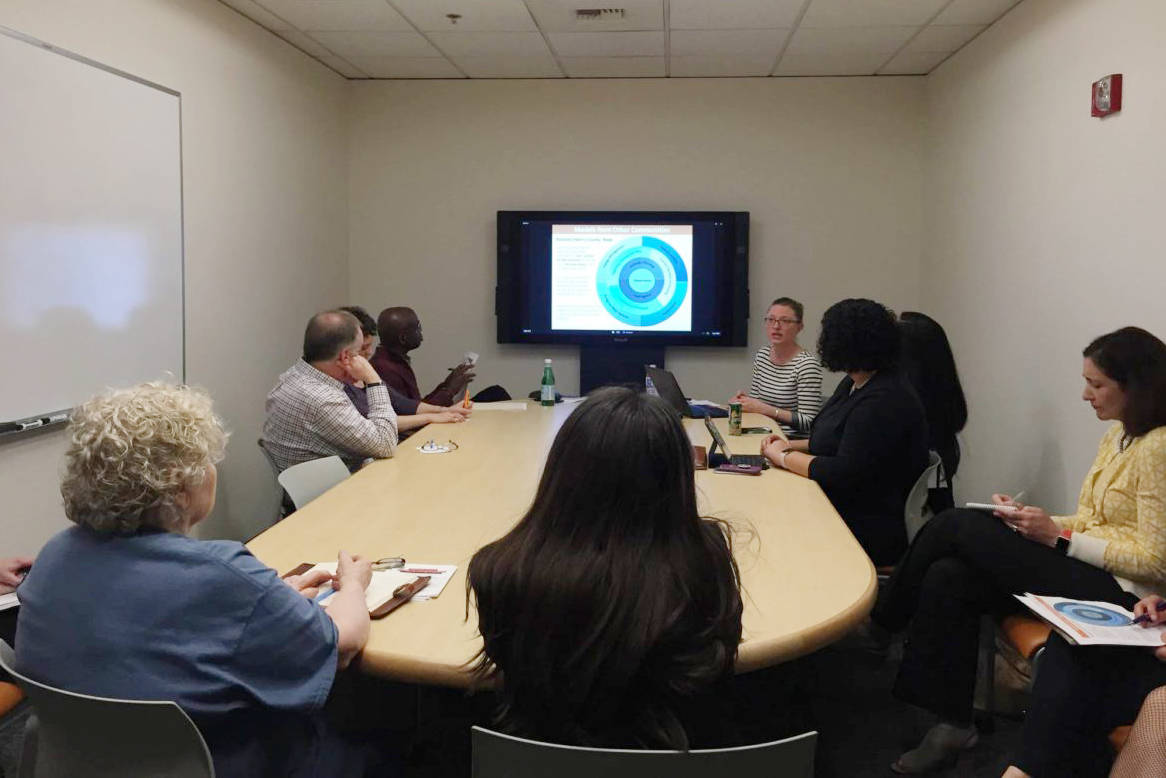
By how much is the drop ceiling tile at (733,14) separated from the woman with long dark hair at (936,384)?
1675 mm

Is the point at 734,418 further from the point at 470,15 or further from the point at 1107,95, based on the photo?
the point at 470,15

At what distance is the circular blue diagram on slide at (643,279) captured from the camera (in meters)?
5.89

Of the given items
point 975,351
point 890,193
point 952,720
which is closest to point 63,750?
point 952,720

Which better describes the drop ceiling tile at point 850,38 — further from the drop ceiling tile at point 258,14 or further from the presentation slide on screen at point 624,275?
the drop ceiling tile at point 258,14

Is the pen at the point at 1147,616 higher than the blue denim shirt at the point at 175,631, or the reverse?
the blue denim shirt at the point at 175,631

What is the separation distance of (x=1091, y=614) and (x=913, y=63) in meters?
4.18

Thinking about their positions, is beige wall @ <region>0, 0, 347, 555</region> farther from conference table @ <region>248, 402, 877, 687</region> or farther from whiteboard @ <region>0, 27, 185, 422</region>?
conference table @ <region>248, 402, 877, 687</region>

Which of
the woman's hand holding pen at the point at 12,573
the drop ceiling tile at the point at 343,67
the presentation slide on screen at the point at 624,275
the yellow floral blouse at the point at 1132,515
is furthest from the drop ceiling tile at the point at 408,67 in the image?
the yellow floral blouse at the point at 1132,515

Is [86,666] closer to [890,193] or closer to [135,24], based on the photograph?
[135,24]

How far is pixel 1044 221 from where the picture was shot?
3.87 meters

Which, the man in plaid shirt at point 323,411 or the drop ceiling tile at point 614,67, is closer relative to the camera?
the man in plaid shirt at point 323,411

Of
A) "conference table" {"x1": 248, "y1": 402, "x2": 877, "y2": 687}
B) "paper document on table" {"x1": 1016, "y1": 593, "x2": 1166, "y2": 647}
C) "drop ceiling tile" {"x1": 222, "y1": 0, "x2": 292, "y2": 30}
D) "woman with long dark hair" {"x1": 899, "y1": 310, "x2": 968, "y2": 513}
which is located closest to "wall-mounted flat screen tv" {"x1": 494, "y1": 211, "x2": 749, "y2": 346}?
"drop ceiling tile" {"x1": 222, "y1": 0, "x2": 292, "y2": 30}

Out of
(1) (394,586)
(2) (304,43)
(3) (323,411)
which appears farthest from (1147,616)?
(2) (304,43)

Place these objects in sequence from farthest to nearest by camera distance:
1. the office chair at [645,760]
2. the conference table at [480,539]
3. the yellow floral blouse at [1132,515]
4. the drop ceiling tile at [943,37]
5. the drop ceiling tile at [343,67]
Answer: the drop ceiling tile at [343,67]
the drop ceiling tile at [943,37]
the yellow floral blouse at [1132,515]
the conference table at [480,539]
the office chair at [645,760]
